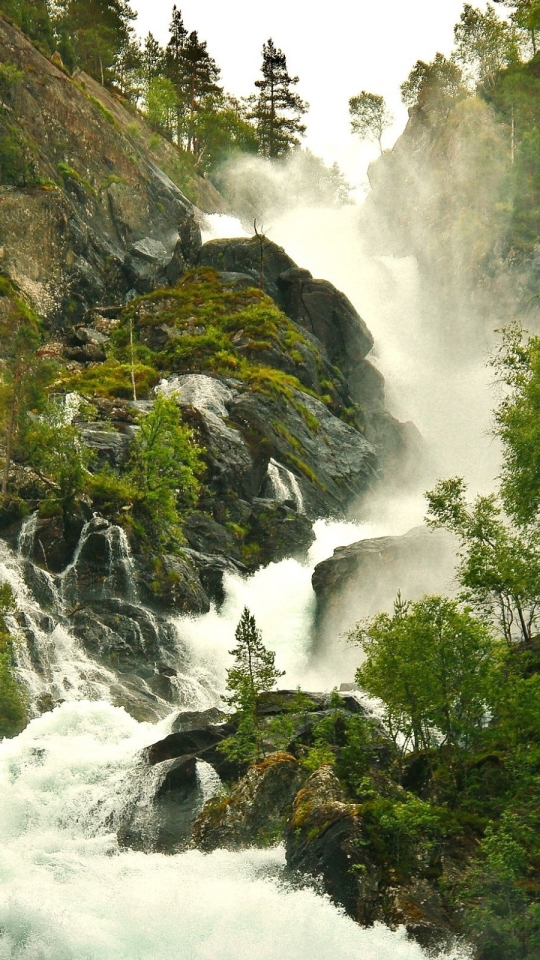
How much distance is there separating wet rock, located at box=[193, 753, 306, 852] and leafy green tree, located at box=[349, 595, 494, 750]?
2998 millimetres

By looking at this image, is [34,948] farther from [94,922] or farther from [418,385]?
[418,385]

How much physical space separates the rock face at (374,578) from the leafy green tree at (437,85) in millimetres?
70930

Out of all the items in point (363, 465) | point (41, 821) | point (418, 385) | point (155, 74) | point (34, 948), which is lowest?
point (34, 948)

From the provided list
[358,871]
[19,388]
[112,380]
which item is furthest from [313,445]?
[358,871]

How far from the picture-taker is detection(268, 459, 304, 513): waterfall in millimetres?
53750

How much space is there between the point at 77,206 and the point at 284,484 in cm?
3030

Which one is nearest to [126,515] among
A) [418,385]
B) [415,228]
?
[418,385]

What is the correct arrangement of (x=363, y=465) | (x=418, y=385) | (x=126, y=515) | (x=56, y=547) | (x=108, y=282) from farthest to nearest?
(x=418, y=385) < (x=108, y=282) < (x=363, y=465) < (x=126, y=515) < (x=56, y=547)

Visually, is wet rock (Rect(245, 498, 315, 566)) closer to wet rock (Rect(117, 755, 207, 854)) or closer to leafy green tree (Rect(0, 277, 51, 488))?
leafy green tree (Rect(0, 277, 51, 488))

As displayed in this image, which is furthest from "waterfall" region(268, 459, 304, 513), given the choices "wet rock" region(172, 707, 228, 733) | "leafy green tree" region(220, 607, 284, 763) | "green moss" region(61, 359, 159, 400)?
"leafy green tree" region(220, 607, 284, 763)

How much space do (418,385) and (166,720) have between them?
5985cm

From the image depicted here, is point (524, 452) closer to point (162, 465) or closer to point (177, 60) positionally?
point (162, 465)

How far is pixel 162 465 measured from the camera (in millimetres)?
45188

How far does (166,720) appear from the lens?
33.1 m
